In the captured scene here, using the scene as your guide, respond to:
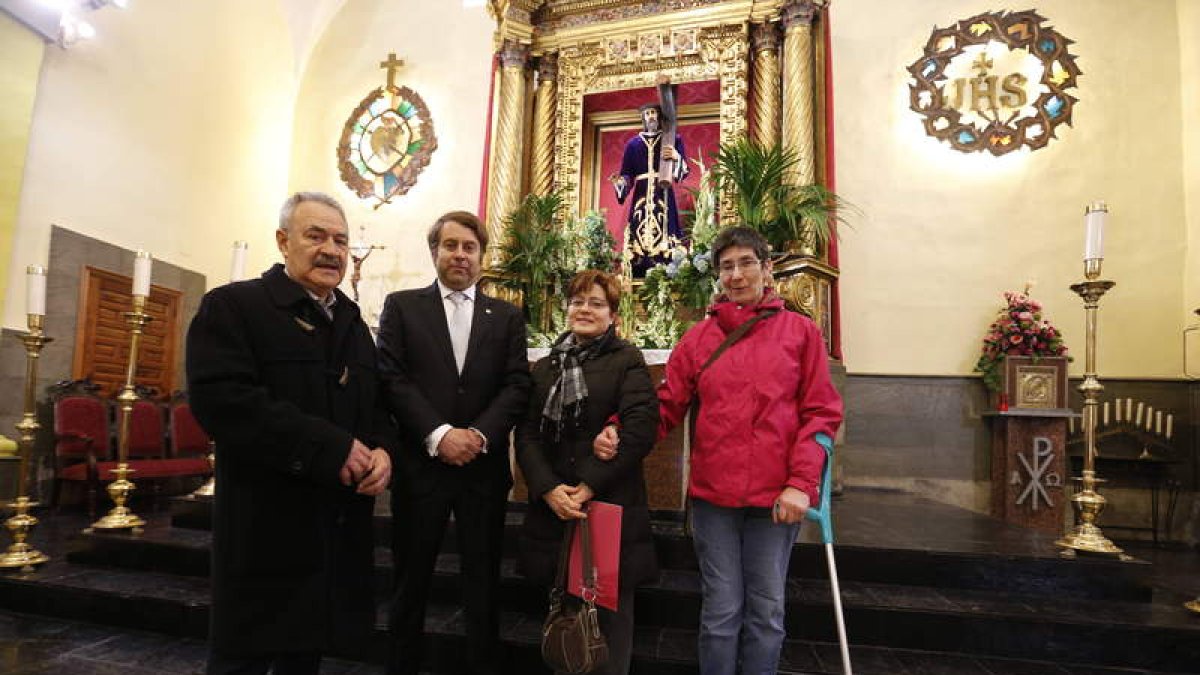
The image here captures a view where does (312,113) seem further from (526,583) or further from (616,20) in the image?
(526,583)

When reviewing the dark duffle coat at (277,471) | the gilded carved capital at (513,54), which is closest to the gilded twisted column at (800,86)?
the gilded carved capital at (513,54)

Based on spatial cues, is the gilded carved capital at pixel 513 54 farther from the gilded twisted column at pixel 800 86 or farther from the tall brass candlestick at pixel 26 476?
the tall brass candlestick at pixel 26 476

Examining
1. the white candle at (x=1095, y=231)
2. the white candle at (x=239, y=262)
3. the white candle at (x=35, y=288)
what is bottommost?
the white candle at (x=35, y=288)

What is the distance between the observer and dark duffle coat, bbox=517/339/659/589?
212 cm

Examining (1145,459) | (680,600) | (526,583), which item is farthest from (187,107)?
(1145,459)

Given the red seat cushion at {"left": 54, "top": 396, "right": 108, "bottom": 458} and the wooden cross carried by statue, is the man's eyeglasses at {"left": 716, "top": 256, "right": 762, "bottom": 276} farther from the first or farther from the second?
the red seat cushion at {"left": 54, "top": 396, "right": 108, "bottom": 458}

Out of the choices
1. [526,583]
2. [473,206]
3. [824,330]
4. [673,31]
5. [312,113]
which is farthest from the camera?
[312,113]

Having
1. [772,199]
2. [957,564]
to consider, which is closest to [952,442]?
[772,199]

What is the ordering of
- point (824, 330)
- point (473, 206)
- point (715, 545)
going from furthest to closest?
1. point (473, 206)
2. point (824, 330)
3. point (715, 545)

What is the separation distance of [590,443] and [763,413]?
61cm

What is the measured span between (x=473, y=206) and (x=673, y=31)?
312 centimetres

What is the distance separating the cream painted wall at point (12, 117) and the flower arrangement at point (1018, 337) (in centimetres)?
892

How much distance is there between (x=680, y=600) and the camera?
9.46ft

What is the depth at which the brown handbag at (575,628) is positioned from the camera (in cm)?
191
